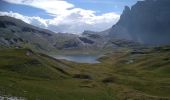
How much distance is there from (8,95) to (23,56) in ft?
232

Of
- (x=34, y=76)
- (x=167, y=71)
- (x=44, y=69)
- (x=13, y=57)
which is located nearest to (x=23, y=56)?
(x=13, y=57)

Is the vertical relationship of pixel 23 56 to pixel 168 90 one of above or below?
above

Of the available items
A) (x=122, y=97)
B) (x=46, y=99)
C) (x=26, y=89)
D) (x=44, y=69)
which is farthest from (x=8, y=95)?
(x=44, y=69)

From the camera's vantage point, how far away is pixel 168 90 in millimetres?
107312

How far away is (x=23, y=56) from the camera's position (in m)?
128

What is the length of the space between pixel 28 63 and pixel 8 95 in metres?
59.1

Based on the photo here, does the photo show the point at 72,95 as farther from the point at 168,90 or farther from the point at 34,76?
the point at 168,90

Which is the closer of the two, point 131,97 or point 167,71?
point 131,97

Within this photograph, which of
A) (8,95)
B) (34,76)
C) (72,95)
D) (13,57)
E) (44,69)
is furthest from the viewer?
(13,57)

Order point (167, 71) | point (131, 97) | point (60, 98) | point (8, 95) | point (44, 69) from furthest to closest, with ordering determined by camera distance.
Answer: point (167, 71) → point (44, 69) → point (131, 97) → point (60, 98) → point (8, 95)

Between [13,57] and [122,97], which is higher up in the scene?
[13,57]

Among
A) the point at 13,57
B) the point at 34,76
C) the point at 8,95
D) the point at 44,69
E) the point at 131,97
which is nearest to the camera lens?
the point at 8,95

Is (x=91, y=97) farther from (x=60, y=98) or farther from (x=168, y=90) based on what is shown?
(x=168, y=90)

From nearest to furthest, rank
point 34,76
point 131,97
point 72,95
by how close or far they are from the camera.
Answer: point 72,95, point 131,97, point 34,76
